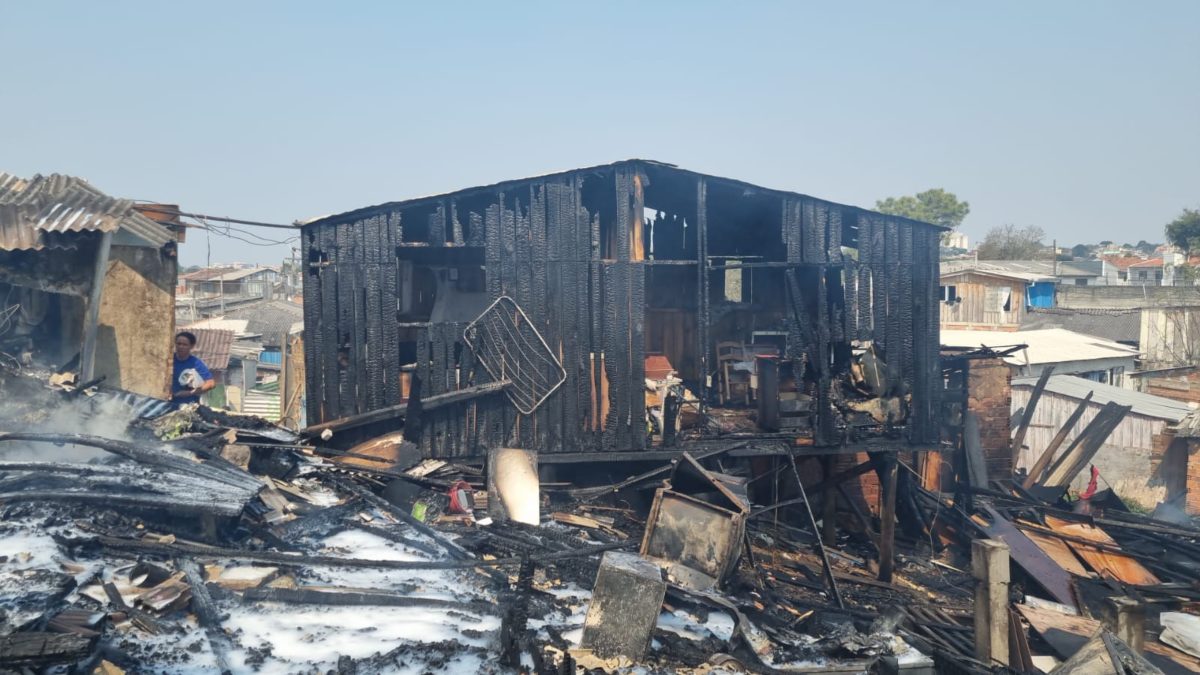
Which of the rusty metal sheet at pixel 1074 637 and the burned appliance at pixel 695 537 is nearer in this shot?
the burned appliance at pixel 695 537

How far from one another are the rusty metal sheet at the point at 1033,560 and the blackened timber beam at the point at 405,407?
299 inches

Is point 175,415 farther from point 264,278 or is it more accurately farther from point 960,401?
point 264,278

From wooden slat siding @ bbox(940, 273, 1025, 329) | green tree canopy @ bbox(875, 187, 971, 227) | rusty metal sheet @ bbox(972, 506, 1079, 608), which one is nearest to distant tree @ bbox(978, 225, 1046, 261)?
green tree canopy @ bbox(875, 187, 971, 227)

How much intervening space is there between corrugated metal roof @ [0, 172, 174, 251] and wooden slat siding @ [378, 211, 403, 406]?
9.30ft

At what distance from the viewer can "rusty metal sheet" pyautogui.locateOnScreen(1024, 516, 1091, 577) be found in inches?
487

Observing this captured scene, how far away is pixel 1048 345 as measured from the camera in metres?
24.5

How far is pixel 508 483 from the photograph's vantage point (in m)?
9.48

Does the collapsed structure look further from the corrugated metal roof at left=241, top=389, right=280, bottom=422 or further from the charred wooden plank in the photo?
the corrugated metal roof at left=241, top=389, right=280, bottom=422

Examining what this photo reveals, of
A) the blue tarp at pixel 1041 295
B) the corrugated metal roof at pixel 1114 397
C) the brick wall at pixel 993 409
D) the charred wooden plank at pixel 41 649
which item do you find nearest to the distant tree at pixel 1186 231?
the blue tarp at pixel 1041 295

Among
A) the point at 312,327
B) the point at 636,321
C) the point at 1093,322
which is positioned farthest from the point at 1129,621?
the point at 1093,322

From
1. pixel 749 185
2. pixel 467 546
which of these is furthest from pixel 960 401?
pixel 467 546

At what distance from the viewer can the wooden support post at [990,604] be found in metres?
7.17

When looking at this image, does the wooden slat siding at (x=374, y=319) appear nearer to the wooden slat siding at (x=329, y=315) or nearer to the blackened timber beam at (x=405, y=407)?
the blackened timber beam at (x=405, y=407)

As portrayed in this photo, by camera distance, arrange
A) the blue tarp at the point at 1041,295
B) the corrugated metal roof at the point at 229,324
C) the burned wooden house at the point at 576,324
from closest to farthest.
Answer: the burned wooden house at the point at 576,324
the corrugated metal roof at the point at 229,324
the blue tarp at the point at 1041,295
